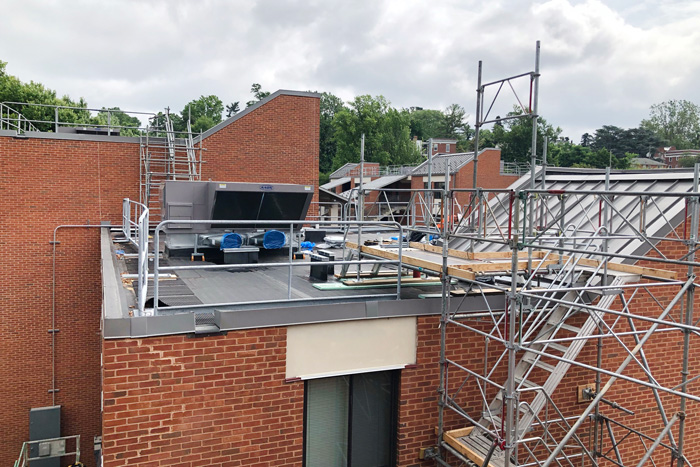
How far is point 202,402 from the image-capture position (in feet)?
22.3

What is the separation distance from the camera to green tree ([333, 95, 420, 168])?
2840 inches

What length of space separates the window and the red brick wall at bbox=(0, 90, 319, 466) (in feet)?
38.8

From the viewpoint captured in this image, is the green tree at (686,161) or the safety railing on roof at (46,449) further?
the green tree at (686,161)

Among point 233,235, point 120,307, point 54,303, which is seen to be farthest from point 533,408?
point 54,303

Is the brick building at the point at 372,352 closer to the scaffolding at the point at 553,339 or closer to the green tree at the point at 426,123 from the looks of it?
the scaffolding at the point at 553,339

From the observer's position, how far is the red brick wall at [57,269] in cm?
1745

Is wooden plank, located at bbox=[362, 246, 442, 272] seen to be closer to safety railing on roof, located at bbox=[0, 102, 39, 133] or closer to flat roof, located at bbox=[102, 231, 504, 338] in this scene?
flat roof, located at bbox=[102, 231, 504, 338]

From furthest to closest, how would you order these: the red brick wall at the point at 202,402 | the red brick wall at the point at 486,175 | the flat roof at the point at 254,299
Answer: the red brick wall at the point at 486,175
the flat roof at the point at 254,299
the red brick wall at the point at 202,402

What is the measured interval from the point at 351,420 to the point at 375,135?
2641 inches

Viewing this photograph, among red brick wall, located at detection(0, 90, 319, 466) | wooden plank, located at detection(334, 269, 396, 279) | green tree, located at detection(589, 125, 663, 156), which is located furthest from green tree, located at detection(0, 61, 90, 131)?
green tree, located at detection(589, 125, 663, 156)

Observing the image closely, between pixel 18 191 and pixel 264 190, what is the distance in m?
10.2

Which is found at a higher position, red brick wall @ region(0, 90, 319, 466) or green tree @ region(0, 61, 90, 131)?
green tree @ region(0, 61, 90, 131)

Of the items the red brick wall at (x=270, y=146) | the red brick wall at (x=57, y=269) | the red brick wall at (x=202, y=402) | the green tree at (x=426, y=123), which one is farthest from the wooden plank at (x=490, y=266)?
the green tree at (x=426, y=123)

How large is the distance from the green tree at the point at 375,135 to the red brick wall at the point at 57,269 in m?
54.3
